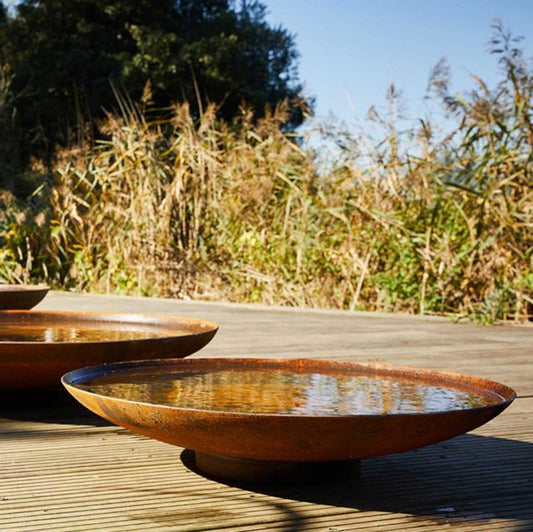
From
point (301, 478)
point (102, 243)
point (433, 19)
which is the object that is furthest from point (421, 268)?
point (433, 19)

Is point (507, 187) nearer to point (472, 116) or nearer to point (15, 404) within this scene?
point (472, 116)

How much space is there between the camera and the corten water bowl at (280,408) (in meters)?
1.23

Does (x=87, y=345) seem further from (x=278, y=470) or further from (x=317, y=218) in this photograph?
(x=317, y=218)

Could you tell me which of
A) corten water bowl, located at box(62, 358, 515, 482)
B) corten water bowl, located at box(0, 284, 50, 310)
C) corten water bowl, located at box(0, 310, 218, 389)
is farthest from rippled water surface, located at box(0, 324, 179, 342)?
corten water bowl, located at box(0, 284, 50, 310)

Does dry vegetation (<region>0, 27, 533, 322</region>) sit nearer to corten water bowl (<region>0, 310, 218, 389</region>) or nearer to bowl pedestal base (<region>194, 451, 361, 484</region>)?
corten water bowl (<region>0, 310, 218, 389</region>)

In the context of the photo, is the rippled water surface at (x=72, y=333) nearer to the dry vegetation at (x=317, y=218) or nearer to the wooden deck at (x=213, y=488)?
the wooden deck at (x=213, y=488)

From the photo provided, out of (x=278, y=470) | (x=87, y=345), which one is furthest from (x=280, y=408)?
(x=87, y=345)

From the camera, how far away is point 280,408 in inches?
56.0

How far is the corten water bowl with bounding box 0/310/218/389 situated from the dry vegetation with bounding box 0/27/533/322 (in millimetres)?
2274

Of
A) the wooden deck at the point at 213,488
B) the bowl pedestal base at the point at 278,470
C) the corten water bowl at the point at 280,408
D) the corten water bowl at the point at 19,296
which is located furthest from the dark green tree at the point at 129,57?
the bowl pedestal base at the point at 278,470

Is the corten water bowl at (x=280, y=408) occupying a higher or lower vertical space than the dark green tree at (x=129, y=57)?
lower

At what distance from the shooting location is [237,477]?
4.68 ft

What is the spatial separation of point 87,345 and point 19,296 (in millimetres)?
1739

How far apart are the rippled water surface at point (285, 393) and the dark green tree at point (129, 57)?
1147cm
